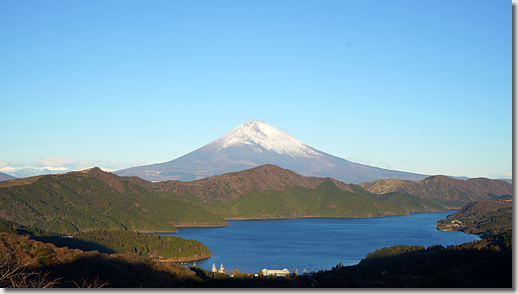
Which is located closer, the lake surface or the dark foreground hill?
the dark foreground hill

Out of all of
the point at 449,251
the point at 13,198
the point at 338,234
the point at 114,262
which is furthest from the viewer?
the point at 338,234

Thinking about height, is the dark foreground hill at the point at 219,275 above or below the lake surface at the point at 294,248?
above

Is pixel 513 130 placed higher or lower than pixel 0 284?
higher

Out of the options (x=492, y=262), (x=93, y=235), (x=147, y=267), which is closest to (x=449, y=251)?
(x=492, y=262)

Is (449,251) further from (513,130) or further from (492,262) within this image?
(513,130)

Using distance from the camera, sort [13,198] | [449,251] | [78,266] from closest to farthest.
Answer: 1. [78,266]
2. [449,251]
3. [13,198]

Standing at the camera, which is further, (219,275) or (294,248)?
(294,248)

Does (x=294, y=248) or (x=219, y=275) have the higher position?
(x=219, y=275)

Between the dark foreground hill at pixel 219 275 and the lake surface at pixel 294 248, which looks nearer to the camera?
the dark foreground hill at pixel 219 275

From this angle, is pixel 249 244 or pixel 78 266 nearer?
pixel 78 266

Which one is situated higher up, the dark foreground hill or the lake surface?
the dark foreground hill
